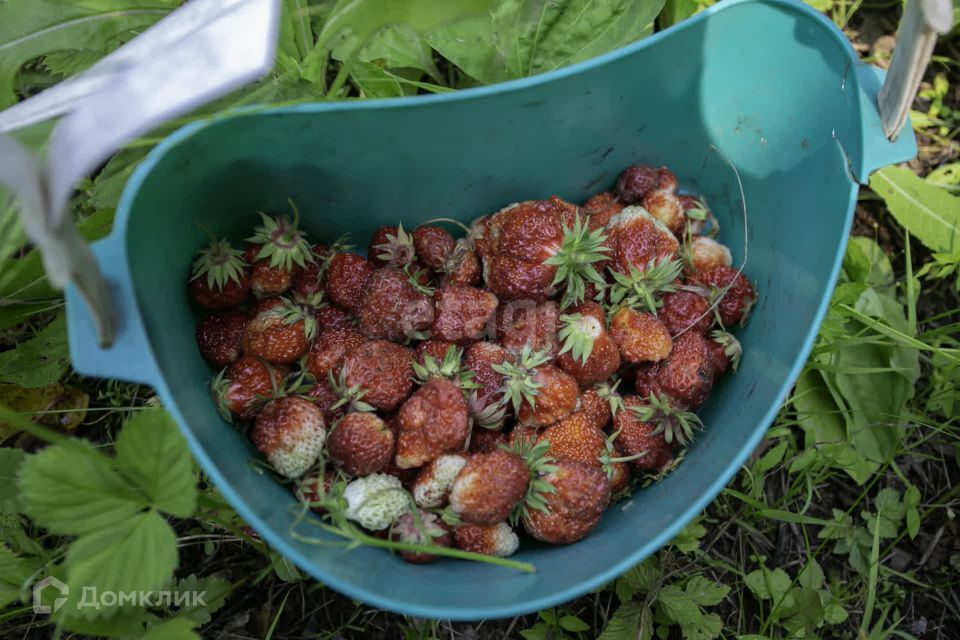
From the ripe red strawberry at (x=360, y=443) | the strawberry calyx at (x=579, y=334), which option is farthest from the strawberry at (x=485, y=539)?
the strawberry calyx at (x=579, y=334)

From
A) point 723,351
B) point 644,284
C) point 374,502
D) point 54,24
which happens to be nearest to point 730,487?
point 723,351

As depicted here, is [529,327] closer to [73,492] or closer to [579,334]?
[579,334]

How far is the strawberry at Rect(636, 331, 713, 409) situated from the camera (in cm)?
99

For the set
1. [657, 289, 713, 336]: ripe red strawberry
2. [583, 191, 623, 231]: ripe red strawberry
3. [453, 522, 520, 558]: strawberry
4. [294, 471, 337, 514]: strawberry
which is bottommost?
[453, 522, 520, 558]: strawberry

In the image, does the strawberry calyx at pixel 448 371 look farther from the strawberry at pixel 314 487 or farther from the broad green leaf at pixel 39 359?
the broad green leaf at pixel 39 359

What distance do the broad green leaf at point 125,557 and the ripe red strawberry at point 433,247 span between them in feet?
1.53

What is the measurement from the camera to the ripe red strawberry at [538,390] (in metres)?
0.95

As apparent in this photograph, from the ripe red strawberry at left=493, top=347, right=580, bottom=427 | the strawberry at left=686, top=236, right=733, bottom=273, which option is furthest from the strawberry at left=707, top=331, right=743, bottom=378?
the ripe red strawberry at left=493, top=347, right=580, bottom=427

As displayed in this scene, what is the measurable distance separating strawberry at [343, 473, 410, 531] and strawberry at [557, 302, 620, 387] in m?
0.26

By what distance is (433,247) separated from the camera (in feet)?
3.47

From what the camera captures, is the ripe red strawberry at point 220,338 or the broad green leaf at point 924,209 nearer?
the ripe red strawberry at point 220,338

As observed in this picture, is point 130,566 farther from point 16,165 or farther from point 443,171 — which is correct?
point 443,171

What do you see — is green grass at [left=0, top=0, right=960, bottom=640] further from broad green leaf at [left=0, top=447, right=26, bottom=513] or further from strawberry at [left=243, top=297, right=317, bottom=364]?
strawberry at [left=243, top=297, right=317, bottom=364]

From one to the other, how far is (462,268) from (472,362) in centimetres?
14
